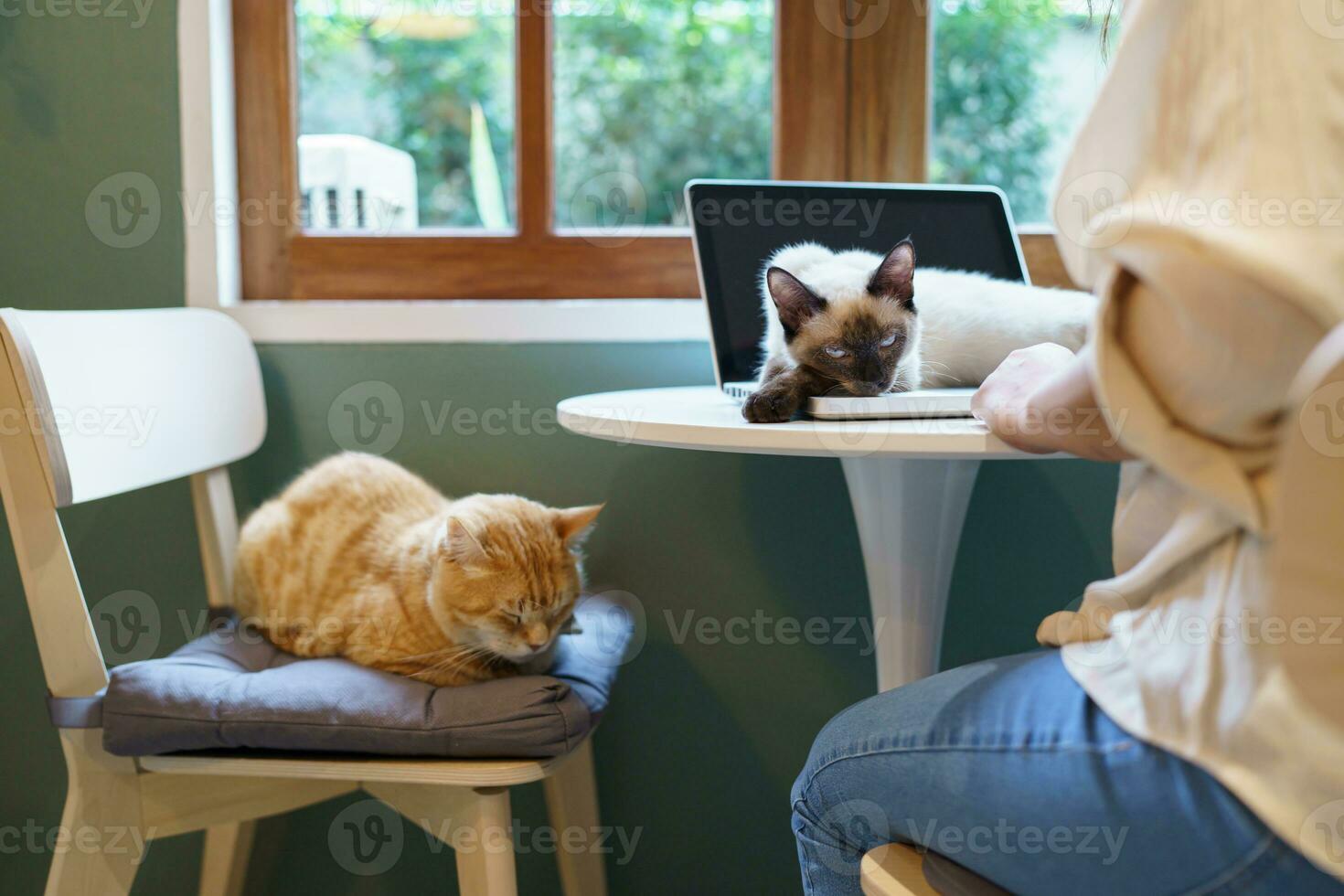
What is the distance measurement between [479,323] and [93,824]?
2.93 ft

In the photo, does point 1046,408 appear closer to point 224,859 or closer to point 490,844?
point 490,844

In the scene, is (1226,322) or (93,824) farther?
(93,824)

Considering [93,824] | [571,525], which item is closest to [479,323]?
[571,525]

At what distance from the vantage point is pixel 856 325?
1.11 meters

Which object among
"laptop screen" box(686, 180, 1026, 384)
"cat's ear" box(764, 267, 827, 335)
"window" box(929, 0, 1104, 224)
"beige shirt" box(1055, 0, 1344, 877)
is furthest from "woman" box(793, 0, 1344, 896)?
"window" box(929, 0, 1104, 224)

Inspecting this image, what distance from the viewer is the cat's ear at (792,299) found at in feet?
3.66

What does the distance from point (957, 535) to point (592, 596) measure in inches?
23.0

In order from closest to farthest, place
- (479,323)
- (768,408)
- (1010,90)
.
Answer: (768,408) → (479,323) → (1010,90)

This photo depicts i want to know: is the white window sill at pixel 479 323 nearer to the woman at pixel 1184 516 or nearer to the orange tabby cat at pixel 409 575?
the orange tabby cat at pixel 409 575

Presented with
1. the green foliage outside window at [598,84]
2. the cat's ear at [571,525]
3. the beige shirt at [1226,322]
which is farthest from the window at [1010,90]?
the beige shirt at [1226,322]

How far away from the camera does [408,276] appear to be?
1.78 metres

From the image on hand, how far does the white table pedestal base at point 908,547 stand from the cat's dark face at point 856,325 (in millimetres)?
164

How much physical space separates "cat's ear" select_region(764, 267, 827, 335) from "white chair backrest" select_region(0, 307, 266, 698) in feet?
2.56

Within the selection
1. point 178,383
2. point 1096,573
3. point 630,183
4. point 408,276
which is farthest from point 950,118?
point 178,383
